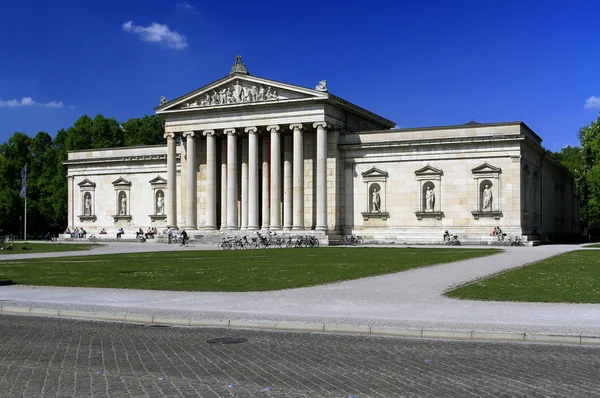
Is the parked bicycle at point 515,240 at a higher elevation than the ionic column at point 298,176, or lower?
lower

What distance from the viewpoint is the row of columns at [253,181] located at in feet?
232

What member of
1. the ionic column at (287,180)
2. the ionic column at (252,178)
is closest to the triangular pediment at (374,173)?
the ionic column at (287,180)

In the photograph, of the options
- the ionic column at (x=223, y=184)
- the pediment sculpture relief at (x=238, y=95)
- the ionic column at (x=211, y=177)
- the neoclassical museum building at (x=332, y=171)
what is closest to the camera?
the neoclassical museum building at (x=332, y=171)

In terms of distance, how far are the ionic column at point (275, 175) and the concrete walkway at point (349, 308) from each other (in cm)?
4631

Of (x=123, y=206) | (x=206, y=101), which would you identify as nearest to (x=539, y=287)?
(x=206, y=101)

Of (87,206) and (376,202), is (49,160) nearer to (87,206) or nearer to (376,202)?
(87,206)

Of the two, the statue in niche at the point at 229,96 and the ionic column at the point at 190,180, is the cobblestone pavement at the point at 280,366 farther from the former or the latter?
the ionic column at the point at 190,180

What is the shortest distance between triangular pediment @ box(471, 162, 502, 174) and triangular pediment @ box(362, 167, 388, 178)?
8850 millimetres

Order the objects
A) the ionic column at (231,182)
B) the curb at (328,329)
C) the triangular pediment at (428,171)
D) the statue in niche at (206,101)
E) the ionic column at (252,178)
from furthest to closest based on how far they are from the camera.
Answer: the statue in niche at (206,101) → the ionic column at (231,182) → the ionic column at (252,178) → the triangular pediment at (428,171) → the curb at (328,329)

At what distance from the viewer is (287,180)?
7306 centimetres

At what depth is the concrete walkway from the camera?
50.5ft

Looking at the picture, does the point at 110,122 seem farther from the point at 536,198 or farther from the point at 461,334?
the point at 461,334

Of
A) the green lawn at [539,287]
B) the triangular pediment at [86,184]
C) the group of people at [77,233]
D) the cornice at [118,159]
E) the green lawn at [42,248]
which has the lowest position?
the green lawn at [42,248]

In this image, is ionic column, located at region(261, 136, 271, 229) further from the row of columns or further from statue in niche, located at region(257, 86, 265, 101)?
statue in niche, located at region(257, 86, 265, 101)
